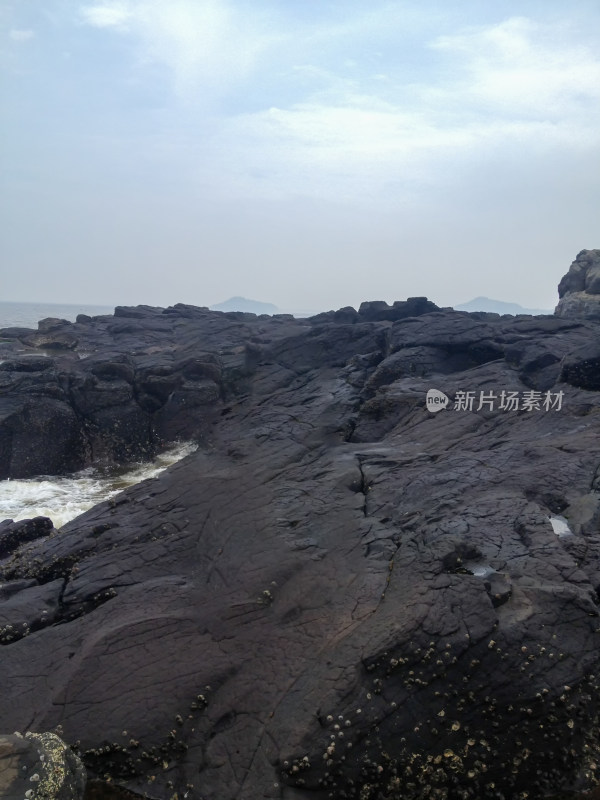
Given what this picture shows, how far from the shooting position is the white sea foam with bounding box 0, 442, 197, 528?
17141 millimetres

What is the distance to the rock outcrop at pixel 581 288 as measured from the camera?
44.6 meters

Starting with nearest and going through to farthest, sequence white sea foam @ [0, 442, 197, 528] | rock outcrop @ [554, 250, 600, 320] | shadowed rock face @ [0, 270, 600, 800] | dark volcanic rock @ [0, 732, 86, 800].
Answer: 1. dark volcanic rock @ [0, 732, 86, 800]
2. shadowed rock face @ [0, 270, 600, 800]
3. white sea foam @ [0, 442, 197, 528]
4. rock outcrop @ [554, 250, 600, 320]

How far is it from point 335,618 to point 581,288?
4970 cm

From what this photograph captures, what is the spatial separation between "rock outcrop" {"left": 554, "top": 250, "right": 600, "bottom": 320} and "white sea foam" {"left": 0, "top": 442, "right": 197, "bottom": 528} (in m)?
38.1

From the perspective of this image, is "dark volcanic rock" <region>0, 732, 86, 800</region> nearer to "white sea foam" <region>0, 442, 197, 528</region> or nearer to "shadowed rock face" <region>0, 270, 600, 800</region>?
"shadowed rock face" <region>0, 270, 600, 800</region>

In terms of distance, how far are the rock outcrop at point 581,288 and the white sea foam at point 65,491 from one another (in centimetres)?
3807

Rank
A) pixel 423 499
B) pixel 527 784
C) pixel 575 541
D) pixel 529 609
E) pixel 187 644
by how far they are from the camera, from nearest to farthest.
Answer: pixel 527 784 → pixel 529 609 → pixel 187 644 → pixel 575 541 → pixel 423 499

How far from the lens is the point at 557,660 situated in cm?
737

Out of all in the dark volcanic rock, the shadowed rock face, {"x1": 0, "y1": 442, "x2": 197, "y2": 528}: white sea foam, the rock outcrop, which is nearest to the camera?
the dark volcanic rock

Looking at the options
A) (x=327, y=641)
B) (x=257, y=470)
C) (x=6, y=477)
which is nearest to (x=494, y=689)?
(x=327, y=641)

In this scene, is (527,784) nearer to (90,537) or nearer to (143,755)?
(143,755)

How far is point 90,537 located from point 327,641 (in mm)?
6692

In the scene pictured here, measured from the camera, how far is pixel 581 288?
48.3m

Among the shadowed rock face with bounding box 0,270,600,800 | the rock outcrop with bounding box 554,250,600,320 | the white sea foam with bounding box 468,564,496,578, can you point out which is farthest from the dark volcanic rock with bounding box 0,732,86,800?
the rock outcrop with bounding box 554,250,600,320
